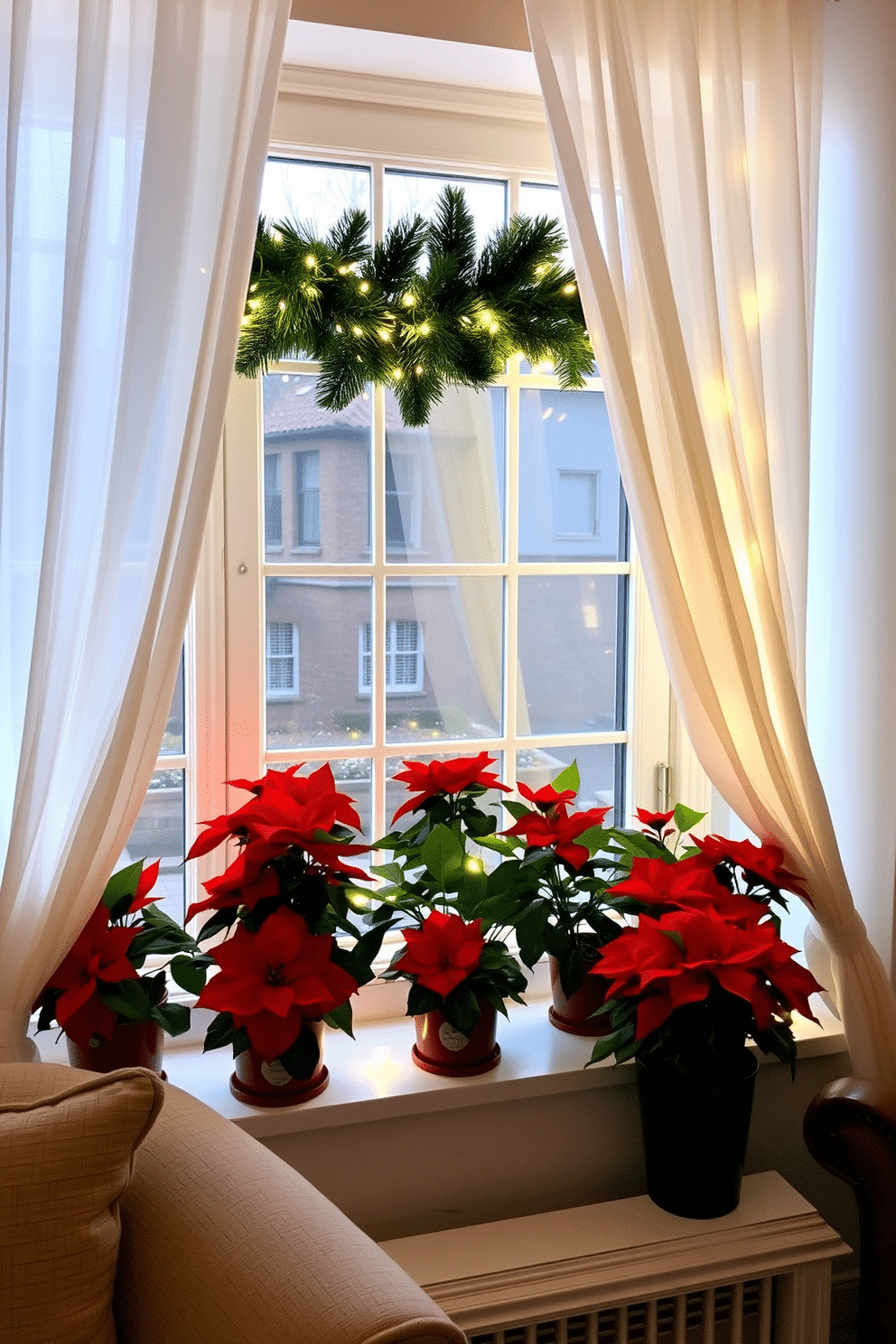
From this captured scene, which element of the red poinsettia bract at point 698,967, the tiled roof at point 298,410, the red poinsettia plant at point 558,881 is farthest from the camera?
the tiled roof at point 298,410

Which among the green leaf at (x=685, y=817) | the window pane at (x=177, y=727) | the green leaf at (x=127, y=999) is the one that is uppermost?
the window pane at (x=177, y=727)

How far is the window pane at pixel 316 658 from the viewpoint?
81.1 inches

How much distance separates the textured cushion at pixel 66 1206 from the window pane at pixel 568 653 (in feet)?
4.08

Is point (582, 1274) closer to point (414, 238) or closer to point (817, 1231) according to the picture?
point (817, 1231)

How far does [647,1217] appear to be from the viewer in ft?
5.75

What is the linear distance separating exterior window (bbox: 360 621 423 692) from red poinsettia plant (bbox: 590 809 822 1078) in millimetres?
593

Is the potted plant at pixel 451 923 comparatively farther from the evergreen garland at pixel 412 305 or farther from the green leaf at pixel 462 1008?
the evergreen garland at pixel 412 305

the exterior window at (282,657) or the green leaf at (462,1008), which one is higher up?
the exterior window at (282,657)

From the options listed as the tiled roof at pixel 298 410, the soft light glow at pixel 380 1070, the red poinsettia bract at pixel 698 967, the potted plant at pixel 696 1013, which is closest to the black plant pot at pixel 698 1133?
the potted plant at pixel 696 1013

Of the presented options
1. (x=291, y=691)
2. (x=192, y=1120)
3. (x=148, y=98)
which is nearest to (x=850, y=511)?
(x=291, y=691)

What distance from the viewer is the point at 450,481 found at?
214 cm

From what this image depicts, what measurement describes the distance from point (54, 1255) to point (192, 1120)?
224 mm

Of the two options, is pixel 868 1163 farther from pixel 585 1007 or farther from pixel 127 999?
pixel 127 999

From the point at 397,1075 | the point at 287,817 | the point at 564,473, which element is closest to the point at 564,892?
the point at 397,1075
